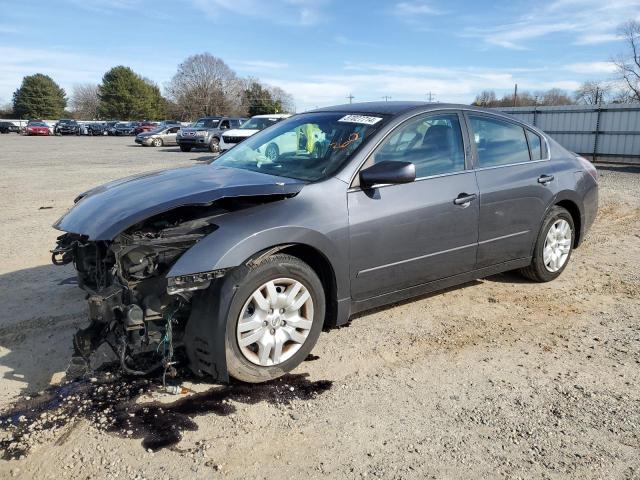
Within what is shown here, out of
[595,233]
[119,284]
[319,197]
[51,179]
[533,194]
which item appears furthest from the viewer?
[51,179]

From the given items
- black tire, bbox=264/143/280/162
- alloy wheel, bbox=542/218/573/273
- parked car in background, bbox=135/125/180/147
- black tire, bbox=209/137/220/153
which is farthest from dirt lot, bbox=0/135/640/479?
parked car in background, bbox=135/125/180/147

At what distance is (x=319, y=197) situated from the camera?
339 cm

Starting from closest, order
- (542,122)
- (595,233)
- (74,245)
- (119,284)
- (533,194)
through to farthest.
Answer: (119,284) < (74,245) < (533,194) < (595,233) < (542,122)

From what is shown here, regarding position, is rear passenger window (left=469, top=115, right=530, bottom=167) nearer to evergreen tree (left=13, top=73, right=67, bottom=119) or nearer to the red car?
the red car

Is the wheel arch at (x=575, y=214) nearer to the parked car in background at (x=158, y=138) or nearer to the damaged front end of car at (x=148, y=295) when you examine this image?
the damaged front end of car at (x=148, y=295)

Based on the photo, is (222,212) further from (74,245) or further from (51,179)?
(51,179)

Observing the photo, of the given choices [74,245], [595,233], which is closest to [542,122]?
[595,233]

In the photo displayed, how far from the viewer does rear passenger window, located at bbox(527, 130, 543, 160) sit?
4879 mm

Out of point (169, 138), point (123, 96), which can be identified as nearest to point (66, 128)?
point (169, 138)

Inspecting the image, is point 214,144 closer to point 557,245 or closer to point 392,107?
point 557,245

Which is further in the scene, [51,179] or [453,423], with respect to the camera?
[51,179]

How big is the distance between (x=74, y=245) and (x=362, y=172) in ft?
6.85

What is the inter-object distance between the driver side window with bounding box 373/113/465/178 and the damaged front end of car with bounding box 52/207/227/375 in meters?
1.45

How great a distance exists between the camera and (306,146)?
159 inches
